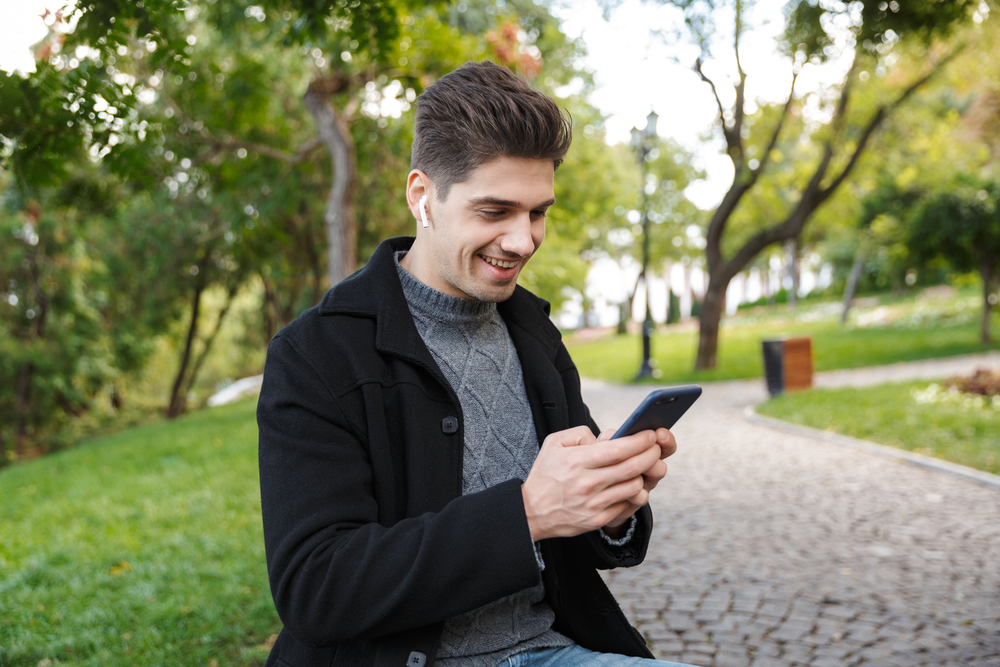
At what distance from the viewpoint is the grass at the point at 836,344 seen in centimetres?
1648

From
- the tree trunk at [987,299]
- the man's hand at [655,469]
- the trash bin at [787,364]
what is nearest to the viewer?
the man's hand at [655,469]

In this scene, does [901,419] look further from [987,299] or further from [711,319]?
[987,299]

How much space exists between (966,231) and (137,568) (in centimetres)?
1700

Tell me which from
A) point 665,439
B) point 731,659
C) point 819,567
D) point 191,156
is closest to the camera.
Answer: point 665,439

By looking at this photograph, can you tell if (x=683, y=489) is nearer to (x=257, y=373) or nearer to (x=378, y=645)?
(x=378, y=645)

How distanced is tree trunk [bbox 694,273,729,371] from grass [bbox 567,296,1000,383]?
1.22 feet

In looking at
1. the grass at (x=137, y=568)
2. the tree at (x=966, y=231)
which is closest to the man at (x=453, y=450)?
the grass at (x=137, y=568)

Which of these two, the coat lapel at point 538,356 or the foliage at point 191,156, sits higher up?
the foliage at point 191,156

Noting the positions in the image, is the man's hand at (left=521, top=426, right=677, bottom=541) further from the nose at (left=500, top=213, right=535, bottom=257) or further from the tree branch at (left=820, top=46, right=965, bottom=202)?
the tree branch at (left=820, top=46, right=965, bottom=202)

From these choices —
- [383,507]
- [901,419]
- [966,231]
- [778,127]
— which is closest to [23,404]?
[901,419]

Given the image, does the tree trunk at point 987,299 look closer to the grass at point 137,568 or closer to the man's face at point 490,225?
the grass at point 137,568

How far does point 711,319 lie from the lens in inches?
662

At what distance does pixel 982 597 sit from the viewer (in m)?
4.25

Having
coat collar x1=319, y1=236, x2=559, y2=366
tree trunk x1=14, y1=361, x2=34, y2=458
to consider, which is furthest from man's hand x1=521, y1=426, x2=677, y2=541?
tree trunk x1=14, y1=361, x2=34, y2=458
